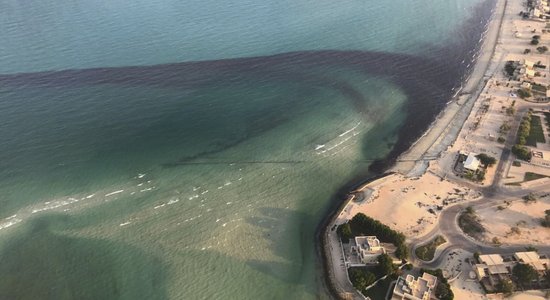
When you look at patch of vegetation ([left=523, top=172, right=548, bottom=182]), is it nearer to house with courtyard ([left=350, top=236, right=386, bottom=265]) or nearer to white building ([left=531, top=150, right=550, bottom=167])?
white building ([left=531, top=150, right=550, bottom=167])

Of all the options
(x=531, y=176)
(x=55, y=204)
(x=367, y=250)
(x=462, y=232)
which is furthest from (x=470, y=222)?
(x=55, y=204)

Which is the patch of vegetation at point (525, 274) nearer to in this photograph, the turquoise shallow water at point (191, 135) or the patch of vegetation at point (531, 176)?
the patch of vegetation at point (531, 176)

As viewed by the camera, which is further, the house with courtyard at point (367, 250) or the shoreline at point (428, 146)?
the shoreline at point (428, 146)

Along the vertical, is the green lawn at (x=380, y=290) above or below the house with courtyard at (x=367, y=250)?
below

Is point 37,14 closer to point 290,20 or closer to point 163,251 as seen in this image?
point 290,20

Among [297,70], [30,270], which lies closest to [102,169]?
[30,270]

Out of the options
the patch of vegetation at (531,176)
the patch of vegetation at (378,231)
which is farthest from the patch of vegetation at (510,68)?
the patch of vegetation at (378,231)
